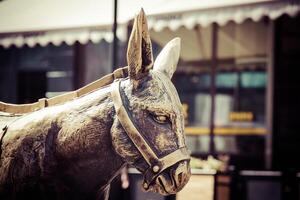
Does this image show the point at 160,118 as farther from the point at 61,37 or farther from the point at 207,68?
the point at 207,68

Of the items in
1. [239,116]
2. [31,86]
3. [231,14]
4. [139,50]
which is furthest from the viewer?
[239,116]

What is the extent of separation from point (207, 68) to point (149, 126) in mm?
4266

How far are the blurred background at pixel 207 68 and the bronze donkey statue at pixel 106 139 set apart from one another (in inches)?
15.2

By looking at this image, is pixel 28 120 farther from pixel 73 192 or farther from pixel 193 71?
pixel 193 71

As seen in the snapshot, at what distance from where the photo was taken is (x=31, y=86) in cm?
192

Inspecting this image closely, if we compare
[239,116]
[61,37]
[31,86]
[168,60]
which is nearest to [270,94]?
[239,116]

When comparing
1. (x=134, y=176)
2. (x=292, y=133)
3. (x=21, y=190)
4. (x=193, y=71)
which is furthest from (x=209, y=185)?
(x=193, y=71)

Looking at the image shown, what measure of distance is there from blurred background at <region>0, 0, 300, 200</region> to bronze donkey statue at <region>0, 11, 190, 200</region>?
386 mm

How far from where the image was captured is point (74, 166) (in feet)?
3.95

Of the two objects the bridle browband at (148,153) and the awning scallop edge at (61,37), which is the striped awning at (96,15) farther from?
the bridle browband at (148,153)

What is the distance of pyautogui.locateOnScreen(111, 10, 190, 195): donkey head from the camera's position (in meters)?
1.11

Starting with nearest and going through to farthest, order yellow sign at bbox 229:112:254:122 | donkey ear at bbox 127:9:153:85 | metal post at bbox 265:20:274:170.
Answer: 1. donkey ear at bbox 127:9:153:85
2. metal post at bbox 265:20:274:170
3. yellow sign at bbox 229:112:254:122

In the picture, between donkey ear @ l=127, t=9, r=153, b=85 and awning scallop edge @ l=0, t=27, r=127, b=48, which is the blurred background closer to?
awning scallop edge @ l=0, t=27, r=127, b=48

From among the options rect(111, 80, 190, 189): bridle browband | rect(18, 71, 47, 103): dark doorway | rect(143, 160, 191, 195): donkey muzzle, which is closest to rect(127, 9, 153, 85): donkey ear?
rect(111, 80, 190, 189): bridle browband
